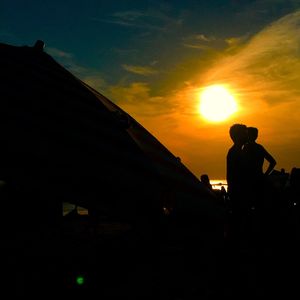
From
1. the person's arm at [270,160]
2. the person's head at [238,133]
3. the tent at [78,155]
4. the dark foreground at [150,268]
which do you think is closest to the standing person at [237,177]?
the person's head at [238,133]

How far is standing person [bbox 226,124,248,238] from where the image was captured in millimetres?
5625

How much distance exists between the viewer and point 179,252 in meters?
5.65

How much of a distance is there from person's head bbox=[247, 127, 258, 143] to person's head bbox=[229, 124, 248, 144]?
51cm

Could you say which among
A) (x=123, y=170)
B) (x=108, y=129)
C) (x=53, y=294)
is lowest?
(x=53, y=294)

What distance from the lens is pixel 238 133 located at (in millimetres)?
5750

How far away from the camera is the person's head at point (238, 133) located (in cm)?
575

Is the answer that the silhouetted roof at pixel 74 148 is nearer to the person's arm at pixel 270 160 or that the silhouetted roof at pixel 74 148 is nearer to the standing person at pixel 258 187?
the standing person at pixel 258 187

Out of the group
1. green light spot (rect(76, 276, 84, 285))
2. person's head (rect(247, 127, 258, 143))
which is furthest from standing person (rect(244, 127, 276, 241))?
green light spot (rect(76, 276, 84, 285))

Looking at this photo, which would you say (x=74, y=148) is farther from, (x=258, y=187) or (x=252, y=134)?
(x=252, y=134)

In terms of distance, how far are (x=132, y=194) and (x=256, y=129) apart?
414 centimetres

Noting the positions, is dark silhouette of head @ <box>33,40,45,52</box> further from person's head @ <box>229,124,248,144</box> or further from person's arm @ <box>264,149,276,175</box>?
person's arm @ <box>264,149,276,175</box>

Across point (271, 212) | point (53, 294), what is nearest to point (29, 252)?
point (53, 294)

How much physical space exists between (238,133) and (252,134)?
0.66m

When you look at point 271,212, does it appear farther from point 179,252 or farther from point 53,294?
point 53,294
